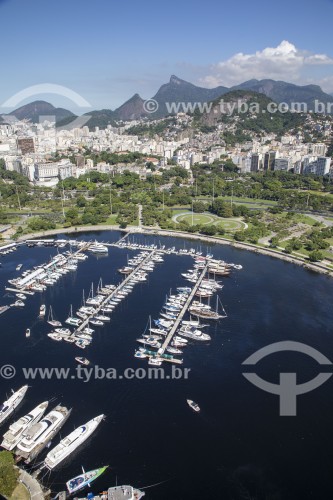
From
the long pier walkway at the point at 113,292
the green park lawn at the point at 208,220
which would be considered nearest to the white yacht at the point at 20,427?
the long pier walkway at the point at 113,292

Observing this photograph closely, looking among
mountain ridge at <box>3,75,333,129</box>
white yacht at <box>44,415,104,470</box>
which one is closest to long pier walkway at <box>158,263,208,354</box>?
white yacht at <box>44,415,104,470</box>

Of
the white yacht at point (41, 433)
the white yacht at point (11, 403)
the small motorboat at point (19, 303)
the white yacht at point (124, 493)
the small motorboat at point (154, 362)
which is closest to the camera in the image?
the white yacht at point (124, 493)

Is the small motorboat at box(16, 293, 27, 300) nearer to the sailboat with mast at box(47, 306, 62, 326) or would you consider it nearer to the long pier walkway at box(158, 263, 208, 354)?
the sailboat with mast at box(47, 306, 62, 326)

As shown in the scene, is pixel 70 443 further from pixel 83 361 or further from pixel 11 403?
pixel 83 361

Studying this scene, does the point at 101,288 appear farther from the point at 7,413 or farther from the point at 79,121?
the point at 79,121

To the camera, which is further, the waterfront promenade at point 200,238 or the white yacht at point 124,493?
the waterfront promenade at point 200,238

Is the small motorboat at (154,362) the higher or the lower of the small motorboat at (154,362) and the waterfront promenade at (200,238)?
the lower

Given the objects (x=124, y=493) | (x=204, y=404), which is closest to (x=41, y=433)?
(x=124, y=493)

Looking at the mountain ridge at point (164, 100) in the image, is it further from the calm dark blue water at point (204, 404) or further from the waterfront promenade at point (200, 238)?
the calm dark blue water at point (204, 404)
